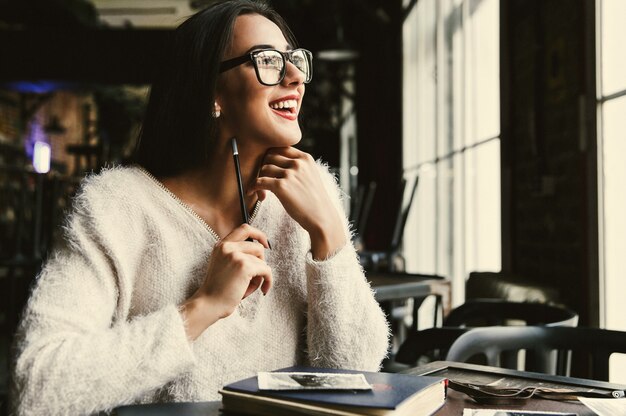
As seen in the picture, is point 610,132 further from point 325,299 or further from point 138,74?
point 138,74

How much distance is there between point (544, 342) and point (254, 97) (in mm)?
840

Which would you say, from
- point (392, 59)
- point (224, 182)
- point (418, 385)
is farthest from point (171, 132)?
point (392, 59)

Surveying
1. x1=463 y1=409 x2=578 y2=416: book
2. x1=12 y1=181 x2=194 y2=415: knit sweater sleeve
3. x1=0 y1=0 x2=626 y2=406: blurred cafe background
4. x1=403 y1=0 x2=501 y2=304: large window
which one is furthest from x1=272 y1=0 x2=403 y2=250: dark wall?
x1=463 y1=409 x2=578 y2=416: book

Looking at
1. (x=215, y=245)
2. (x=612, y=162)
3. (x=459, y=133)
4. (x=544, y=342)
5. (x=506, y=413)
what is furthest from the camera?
(x=459, y=133)

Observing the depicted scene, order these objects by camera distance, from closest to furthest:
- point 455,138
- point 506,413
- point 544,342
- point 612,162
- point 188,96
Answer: point 506,413, point 188,96, point 544,342, point 612,162, point 455,138

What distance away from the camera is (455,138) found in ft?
14.7

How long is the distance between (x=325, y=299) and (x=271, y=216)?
24cm

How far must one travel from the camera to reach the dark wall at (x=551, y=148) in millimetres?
2348

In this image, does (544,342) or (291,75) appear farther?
(544,342)

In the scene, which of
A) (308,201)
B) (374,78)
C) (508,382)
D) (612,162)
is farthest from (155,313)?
(374,78)

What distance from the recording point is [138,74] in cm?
830

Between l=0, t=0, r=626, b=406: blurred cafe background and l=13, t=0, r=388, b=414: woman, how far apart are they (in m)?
0.11

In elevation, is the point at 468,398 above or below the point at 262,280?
below

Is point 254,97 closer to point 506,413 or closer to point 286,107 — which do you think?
point 286,107
